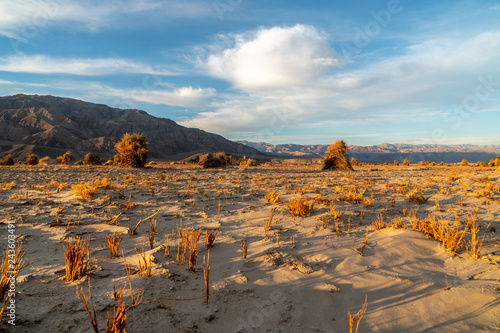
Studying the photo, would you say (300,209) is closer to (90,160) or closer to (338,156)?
(338,156)

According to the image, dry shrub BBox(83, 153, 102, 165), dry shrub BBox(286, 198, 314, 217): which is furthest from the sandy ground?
dry shrub BBox(83, 153, 102, 165)

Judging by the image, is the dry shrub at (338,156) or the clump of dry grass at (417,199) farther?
the dry shrub at (338,156)

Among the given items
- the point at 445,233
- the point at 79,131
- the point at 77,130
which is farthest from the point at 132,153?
the point at 77,130

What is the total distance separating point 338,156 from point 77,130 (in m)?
Answer: 111

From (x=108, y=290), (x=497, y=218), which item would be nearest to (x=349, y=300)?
(x=108, y=290)

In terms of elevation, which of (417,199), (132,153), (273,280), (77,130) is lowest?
(273,280)

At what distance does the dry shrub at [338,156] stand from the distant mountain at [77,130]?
225ft

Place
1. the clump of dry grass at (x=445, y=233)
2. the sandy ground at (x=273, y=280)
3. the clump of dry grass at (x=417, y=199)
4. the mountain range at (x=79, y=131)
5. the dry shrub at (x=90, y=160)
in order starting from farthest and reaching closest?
1. the mountain range at (x=79, y=131)
2. the dry shrub at (x=90, y=160)
3. the clump of dry grass at (x=417, y=199)
4. the clump of dry grass at (x=445, y=233)
5. the sandy ground at (x=273, y=280)

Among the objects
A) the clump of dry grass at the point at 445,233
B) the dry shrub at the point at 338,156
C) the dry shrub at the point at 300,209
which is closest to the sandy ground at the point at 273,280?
the clump of dry grass at the point at 445,233

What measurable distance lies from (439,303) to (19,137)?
115m

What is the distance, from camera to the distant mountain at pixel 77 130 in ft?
260

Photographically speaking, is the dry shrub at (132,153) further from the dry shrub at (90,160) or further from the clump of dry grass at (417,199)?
the clump of dry grass at (417,199)

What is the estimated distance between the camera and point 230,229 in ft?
14.5

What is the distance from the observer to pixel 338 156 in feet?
→ 66.8
